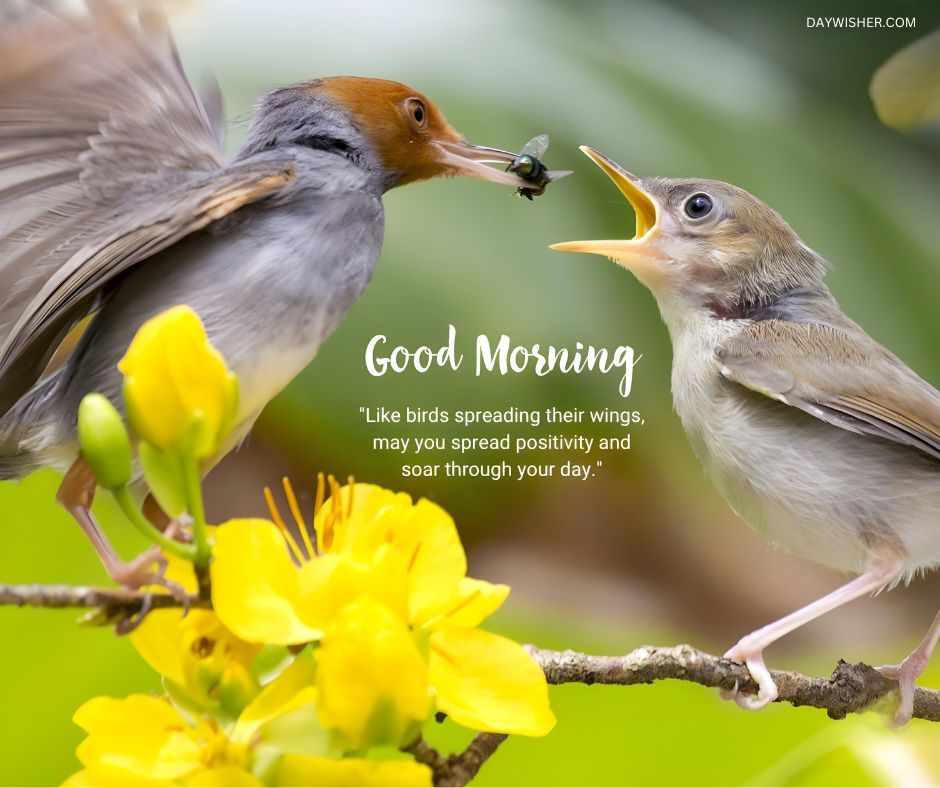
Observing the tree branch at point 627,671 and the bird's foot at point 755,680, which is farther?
the bird's foot at point 755,680

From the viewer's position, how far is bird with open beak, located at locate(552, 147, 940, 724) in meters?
0.94

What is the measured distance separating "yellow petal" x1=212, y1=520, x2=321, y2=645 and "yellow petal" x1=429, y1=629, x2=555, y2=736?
8 cm

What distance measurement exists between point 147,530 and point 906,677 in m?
0.77

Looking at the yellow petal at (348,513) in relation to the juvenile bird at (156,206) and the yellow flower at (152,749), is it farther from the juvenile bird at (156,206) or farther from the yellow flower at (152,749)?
the juvenile bird at (156,206)

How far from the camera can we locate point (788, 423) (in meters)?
0.96

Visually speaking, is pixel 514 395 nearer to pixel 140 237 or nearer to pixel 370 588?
pixel 140 237

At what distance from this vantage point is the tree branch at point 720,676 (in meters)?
0.72

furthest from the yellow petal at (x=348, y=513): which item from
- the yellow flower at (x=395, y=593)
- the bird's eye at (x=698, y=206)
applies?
the bird's eye at (x=698, y=206)

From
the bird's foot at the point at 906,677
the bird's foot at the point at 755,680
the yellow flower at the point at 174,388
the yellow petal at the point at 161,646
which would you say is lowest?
the bird's foot at the point at 906,677

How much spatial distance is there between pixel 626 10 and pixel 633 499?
563mm

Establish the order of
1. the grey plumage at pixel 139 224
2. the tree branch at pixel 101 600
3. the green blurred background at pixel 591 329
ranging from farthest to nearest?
the green blurred background at pixel 591 329
the grey plumage at pixel 139 224
the tree branch at pixel 101 600

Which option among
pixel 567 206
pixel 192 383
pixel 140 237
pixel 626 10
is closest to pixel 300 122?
pixel 140 237

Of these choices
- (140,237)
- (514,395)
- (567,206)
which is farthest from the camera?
(567,206)

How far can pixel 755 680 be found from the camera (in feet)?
2.78
